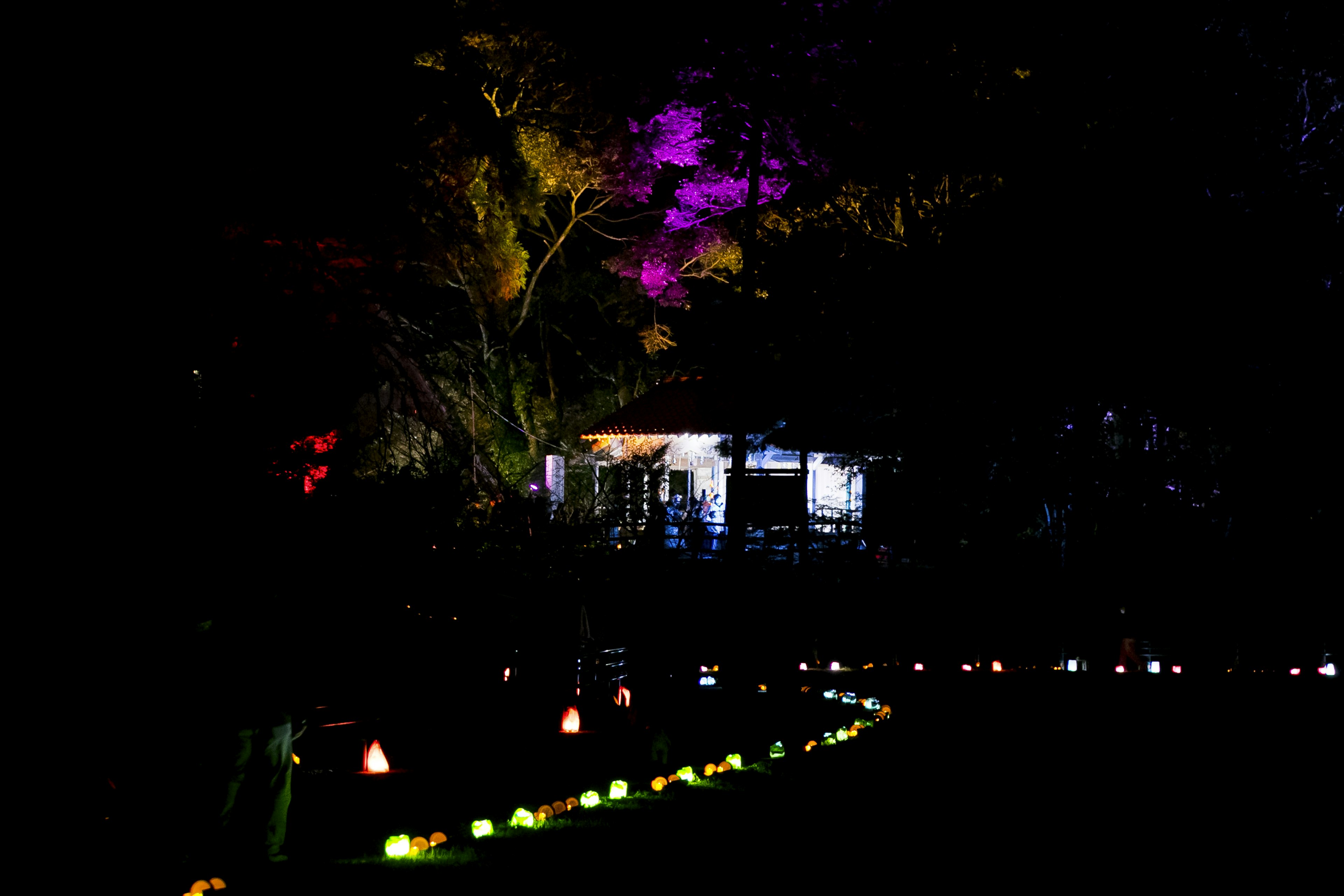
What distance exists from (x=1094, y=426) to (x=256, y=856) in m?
9.05

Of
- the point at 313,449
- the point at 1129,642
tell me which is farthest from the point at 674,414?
the point at 313,449

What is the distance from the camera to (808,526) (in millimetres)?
16266

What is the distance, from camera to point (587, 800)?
611cm

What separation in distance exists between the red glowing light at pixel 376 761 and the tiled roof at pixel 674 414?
16530 mm

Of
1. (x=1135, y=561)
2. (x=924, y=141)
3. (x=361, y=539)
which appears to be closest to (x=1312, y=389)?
(x=1135, y=561)

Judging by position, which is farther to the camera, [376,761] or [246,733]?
[376,761]

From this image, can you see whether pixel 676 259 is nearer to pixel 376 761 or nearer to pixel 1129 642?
pixel 1129 642

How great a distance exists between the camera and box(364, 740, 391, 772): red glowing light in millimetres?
6824

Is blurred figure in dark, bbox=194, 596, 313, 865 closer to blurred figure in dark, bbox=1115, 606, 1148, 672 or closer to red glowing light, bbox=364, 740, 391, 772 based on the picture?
red glowing light, bbox=364, 740, 391, 772

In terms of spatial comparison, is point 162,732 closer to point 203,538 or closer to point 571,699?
point 203,538

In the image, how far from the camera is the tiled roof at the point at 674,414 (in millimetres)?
24422

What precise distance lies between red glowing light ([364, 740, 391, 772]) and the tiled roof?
1653cm

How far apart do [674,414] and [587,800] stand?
20.0 m

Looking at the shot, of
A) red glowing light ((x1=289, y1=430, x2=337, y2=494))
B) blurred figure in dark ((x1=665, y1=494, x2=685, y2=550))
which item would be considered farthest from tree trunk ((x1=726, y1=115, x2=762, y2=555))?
red glowing light ((x1=289, y1=430, x2=337, y2=494))
